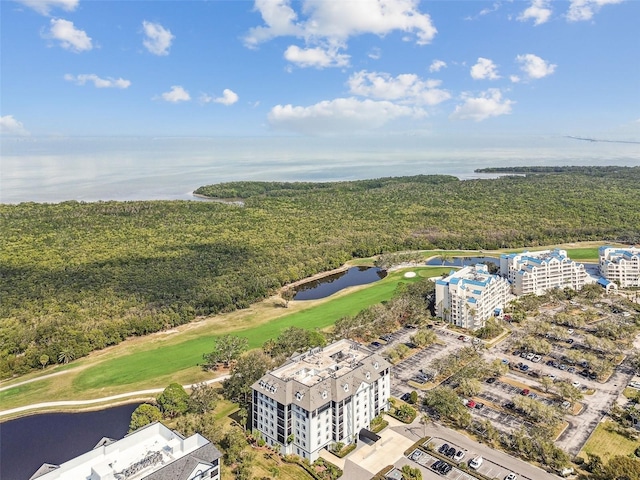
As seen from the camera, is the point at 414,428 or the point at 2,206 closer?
the point at 414,428

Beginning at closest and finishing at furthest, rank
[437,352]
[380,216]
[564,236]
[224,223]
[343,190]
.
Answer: [437,352] → [564,236] → [224,223] → [380,216] → [343,190]

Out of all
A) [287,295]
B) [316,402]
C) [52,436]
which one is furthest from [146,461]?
[287,295]

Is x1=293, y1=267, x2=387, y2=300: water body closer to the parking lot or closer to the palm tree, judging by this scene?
the palm tree

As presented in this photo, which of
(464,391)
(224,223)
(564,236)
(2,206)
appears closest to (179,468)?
(464,391)

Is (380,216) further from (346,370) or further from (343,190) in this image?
(346,370)

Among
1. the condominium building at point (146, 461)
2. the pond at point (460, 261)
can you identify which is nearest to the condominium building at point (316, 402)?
the condominium building at point (146, 461)

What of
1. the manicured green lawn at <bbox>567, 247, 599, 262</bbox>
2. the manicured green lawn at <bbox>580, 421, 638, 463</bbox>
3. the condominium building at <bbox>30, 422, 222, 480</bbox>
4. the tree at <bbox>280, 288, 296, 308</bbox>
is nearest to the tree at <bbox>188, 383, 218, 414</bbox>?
the condominium building at <bbox>30, 422, 222, 480</bbox>
